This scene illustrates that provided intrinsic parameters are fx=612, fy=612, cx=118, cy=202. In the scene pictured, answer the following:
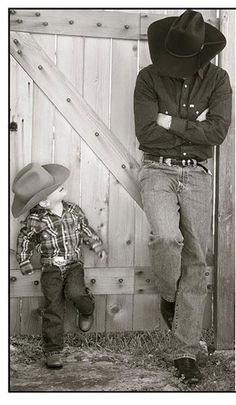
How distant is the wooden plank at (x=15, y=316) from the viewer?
4340 mm

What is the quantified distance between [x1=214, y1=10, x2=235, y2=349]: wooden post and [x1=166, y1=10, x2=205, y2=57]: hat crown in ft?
1.68

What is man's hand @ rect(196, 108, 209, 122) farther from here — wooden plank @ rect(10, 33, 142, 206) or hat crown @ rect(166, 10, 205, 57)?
wooden plank @ rect(10, 33, 142, 206)

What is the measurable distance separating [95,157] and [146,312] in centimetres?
121

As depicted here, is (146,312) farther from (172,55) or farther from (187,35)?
(187,35)

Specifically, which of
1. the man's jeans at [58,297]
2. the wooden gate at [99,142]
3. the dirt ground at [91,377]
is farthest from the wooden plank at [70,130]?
the dirt ground at [91,377]

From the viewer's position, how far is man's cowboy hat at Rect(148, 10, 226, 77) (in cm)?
383

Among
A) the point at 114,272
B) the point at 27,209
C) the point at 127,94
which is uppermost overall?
the point at 127,94

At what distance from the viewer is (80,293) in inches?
164

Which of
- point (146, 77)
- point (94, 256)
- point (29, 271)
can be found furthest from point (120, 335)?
point (146, 77)

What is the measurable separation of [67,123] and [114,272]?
3.68 ft

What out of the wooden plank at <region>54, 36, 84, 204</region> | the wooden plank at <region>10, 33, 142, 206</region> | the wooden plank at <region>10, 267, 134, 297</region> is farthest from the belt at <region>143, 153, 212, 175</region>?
the wooden plank at <region>10, 267, 134, 297</region>

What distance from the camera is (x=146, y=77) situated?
13.2 ft

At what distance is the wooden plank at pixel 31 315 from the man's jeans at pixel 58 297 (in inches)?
11.2

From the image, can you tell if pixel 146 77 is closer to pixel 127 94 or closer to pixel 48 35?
pixel 127 94
